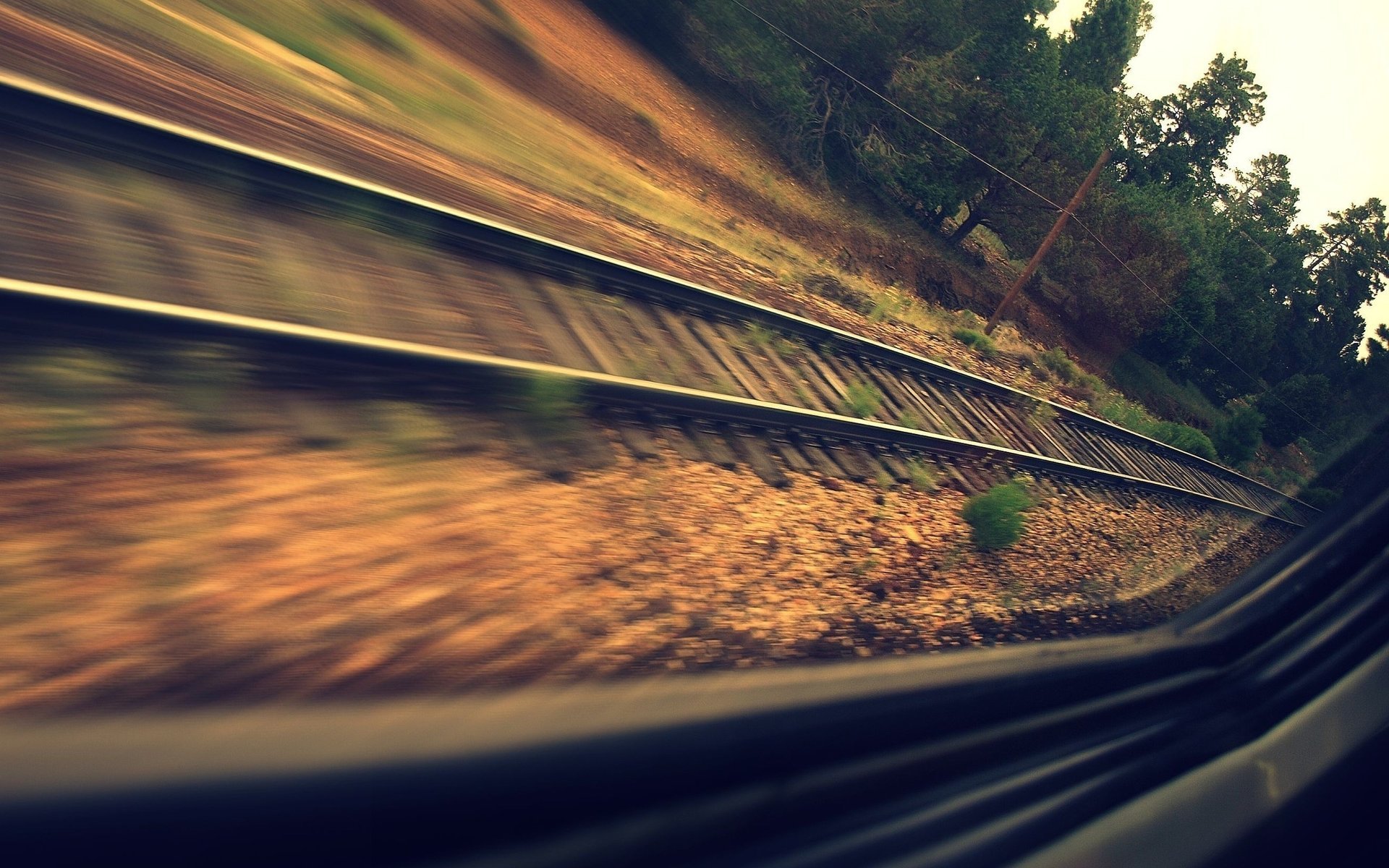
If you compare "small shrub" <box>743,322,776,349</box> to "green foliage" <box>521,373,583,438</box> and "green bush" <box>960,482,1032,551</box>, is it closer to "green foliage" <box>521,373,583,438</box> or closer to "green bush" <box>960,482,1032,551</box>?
"green bush" <box>960,482,1032,551</box>

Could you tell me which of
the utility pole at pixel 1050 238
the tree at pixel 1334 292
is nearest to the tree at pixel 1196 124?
the tree at pixel 1334 292

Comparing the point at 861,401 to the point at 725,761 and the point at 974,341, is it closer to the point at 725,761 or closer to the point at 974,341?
the point at 725,761

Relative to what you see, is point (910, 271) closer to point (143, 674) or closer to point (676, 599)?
point (676, 599)

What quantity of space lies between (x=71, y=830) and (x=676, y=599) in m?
2.91

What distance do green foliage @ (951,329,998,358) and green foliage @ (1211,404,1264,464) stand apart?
254 inches

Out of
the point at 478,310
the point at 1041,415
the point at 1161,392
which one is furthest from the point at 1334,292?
the point at 478,310

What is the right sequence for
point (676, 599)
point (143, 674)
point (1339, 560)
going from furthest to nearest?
point (676, 599) < point (143, 674) < point (1339, 560)

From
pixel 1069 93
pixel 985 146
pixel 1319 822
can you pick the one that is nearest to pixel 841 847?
pixel 1319 822

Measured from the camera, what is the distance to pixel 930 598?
15.6 feet

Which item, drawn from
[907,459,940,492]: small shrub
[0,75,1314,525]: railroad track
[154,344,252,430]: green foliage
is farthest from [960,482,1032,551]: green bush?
[154,344,252,430]: green foliage

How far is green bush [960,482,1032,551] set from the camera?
586cm

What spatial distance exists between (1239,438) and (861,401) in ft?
43.2

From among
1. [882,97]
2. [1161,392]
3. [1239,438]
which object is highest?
[882,97]

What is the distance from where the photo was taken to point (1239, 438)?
633 inches
